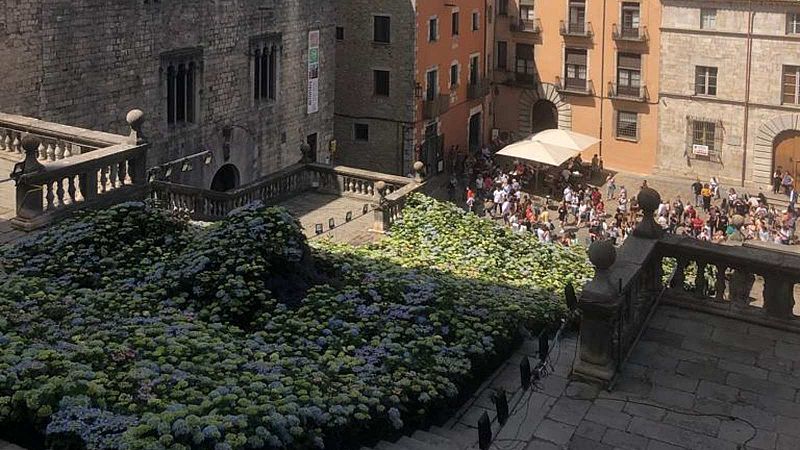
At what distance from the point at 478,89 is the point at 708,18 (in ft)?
37.3

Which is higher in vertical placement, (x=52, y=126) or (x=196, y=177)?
(x=52, y=126)

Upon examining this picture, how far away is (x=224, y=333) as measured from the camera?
10133 mm

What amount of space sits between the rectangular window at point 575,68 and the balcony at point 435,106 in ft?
21.3

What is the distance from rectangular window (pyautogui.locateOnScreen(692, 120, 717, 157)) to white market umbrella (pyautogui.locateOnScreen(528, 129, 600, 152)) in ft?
17.0

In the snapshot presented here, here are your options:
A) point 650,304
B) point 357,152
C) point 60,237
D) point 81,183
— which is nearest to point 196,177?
point 357,152

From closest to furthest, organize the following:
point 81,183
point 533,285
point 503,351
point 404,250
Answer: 1. point 503,351
2. point 81,183
3. point 533,285
4. point 404,250

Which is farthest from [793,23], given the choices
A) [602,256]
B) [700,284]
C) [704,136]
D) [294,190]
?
[602,256]

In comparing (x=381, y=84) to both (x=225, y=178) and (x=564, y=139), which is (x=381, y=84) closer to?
(x=564, y=139)

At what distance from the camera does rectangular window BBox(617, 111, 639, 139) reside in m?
48.9

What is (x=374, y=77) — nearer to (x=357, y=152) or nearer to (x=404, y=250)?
(x=357, y=152)

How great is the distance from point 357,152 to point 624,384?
121ft

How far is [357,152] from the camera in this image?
1832 inches

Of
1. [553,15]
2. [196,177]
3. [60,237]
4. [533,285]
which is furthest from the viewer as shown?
[553,15]

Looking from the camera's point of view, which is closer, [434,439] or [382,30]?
[434,439]
